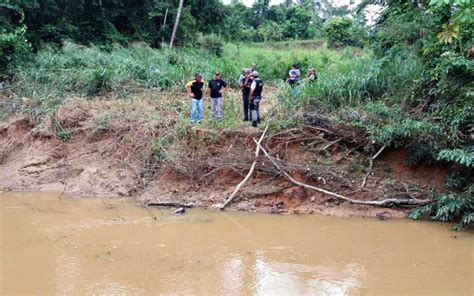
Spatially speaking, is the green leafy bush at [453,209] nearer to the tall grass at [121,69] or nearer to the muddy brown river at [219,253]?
the muddy brown river at [219,253]

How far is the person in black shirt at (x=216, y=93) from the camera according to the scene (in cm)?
1088

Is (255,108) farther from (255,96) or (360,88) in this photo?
(360,88)

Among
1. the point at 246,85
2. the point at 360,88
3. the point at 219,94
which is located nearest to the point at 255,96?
the point at 246,85

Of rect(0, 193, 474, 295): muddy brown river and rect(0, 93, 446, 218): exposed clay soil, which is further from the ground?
rect(0, 93, 446, 218): exposed clay soil

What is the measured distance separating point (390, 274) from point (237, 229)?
2.78 metres

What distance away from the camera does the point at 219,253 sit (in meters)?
7.11

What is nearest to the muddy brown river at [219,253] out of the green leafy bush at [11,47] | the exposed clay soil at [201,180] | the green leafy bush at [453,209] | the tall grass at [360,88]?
the green leafy bush at [453,209]

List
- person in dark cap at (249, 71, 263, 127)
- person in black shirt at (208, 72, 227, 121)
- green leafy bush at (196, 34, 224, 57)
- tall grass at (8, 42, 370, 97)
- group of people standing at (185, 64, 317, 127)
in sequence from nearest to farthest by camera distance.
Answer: person in dark cap at (249, 71, 263, 127) < group of people standing at (185, 64, 317, 127) < person in black shirt at (208, 72, 227, 121) < tall grass at (8, 42, 370, 97) < green leafy bush at (196, 34, 224, 57)

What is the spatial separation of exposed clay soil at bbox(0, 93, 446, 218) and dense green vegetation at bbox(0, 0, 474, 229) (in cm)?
57

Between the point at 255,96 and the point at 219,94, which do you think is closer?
the point at 255,96

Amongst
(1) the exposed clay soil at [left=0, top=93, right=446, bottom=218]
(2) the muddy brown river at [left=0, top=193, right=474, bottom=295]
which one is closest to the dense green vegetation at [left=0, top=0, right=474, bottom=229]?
(1) the exposed clay soil at [left=0, top=93, right=446, bottom=218]

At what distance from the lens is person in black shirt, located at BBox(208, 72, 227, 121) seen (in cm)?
1088

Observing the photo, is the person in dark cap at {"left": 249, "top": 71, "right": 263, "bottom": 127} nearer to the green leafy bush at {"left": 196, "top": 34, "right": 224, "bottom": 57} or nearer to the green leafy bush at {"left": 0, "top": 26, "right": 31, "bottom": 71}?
the green leafy bush at {"left": 0, "top": 26, "right": 31, "bottom": 71}

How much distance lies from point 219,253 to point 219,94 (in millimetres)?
4800
